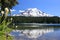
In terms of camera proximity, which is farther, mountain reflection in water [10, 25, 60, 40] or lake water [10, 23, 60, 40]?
lake water [10, 23, 60, 40]

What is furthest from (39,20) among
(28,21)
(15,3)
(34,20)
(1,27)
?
(1,27)

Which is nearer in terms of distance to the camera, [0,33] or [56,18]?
[0,33]

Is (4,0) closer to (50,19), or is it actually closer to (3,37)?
(3,37)

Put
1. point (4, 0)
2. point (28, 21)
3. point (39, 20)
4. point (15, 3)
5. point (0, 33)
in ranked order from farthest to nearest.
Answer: point (39, 20) < point (28, 21) < point (15, 3) < point (4, 0) < point (0, 33)

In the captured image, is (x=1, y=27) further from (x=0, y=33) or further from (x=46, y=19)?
(x=46, y=19)

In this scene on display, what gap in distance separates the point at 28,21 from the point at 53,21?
45.9 feet

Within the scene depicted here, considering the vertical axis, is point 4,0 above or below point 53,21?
above

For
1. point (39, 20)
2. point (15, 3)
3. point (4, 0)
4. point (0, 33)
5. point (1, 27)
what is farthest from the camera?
point (39, 20)

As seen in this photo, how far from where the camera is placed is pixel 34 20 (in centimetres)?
8831

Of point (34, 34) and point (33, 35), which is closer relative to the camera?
point (33, 35)

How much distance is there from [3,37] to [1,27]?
443 mm

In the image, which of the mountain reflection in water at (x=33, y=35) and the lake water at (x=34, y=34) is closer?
the mountain reflection in water at (x=33, y=35)

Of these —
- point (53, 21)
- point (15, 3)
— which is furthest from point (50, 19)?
point (15, 3)

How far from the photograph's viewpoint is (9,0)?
18719 mm
